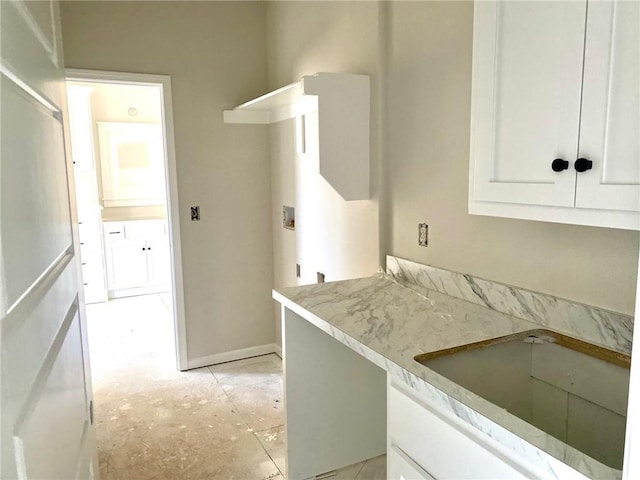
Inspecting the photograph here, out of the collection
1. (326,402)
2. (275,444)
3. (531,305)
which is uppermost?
(531,305)

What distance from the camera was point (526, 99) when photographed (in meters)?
1.37

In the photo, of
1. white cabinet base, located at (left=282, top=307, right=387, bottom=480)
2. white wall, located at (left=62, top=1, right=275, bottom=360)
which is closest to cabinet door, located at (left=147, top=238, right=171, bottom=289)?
white wall, located at (left=62, top=1, right=275, bottom=360)

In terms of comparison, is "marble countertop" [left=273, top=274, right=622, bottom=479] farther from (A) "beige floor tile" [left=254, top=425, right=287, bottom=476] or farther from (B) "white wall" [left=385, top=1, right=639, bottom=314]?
(A) "beige floor tile" [left=254, top=425, right=287, bottom=476]

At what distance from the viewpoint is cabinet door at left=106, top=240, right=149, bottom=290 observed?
550 cm

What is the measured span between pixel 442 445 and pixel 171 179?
8.71 feet

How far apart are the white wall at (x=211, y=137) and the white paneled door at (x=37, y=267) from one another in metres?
2.12

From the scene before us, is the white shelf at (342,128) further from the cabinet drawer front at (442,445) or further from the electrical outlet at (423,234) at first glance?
the cabinet drawer front at (442,445)

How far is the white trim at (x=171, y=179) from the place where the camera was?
314cm

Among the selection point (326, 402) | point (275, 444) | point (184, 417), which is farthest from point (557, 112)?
point (184, 417)

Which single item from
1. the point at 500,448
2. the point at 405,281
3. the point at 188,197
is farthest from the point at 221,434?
the point at 500,448

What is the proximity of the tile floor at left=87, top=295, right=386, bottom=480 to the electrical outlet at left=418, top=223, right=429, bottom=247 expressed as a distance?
1101mm

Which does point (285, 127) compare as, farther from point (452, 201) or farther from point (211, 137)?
point (452, 201)

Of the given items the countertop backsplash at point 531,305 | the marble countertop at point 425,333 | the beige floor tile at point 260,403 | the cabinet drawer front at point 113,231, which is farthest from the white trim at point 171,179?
the cabinet drawer front at point 113,231

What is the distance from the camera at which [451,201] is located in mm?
2105
